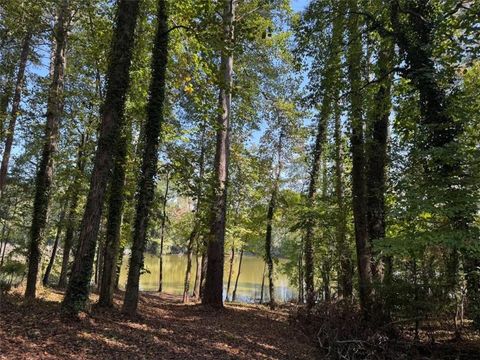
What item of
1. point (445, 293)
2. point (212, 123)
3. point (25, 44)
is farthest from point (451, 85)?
point (25, 44)

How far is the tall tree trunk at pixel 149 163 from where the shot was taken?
349 inches

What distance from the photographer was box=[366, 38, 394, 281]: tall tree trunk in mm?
10992

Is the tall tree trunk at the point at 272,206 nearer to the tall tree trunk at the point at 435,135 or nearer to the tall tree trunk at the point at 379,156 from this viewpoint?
the tall tree trunk at the point at 379,156

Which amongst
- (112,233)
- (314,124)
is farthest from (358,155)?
(112,233)

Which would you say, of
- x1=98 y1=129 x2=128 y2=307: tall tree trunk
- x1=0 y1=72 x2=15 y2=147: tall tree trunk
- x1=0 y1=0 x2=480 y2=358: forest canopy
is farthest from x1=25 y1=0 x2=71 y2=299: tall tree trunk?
x1=98 y1=129 x2=128 y2=307: tall tree trunk

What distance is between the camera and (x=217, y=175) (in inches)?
497

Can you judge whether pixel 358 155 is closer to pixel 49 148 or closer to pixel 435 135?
pixel 435 135

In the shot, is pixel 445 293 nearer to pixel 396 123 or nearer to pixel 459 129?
pixel 459 129

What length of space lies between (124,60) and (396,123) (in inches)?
300

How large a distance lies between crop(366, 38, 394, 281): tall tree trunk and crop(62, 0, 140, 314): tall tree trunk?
6882 mm

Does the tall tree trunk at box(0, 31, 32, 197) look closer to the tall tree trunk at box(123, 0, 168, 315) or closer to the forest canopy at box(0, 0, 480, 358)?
the forest canopy at box(0, 0, 480, 358)

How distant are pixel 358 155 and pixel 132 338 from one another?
7.73 metres

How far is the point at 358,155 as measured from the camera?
1125cm

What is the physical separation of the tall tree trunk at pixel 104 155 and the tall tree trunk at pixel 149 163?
1412 mm
